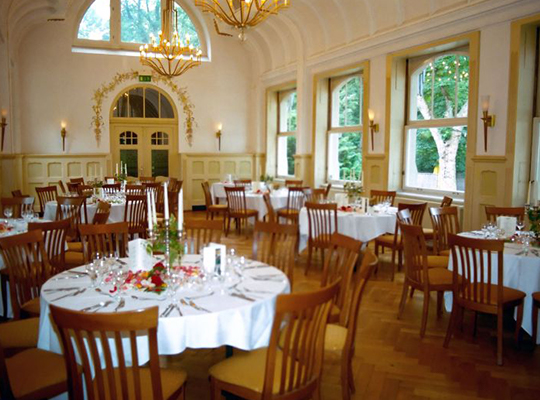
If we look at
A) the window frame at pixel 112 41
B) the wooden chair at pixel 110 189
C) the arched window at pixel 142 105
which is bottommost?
the wooden chair at pixel 110 189

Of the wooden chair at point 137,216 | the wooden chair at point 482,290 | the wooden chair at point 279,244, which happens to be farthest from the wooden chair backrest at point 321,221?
the wooden chair at point 137,216

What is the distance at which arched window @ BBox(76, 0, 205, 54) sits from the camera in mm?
12014

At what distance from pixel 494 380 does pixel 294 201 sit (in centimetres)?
545

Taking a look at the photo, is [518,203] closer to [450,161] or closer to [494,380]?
[450,161]

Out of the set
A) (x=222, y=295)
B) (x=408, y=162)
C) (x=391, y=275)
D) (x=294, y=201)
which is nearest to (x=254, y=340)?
(x=222, y=295)

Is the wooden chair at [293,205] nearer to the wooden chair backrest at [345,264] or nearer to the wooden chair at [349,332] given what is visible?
the wooden chair backrest at [345,264]

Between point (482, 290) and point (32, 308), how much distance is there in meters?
3.40

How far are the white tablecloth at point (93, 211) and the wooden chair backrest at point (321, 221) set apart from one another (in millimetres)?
2810

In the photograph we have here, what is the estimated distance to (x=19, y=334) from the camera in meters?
3.01

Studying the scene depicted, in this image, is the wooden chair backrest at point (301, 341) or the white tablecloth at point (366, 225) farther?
the white tablecloth at point (366, 225)

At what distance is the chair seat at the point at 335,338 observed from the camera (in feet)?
9.78

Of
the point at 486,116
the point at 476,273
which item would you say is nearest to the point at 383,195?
the point at 486,116

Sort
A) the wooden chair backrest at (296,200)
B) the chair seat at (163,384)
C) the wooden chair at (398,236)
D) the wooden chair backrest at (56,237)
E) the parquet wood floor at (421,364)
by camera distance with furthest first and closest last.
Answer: the wooden chair backrest at (296,200), the wooden chair at (398,236), the wooden chair backrest at (56,237), the parquet wood floor at (421,364), the chair seat at (163,384)

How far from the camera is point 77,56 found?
468 inches
